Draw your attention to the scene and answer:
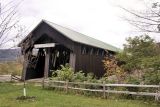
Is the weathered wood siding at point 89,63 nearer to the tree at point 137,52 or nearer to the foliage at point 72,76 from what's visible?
the tree at point 137,52

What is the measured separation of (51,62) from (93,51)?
4475 mm

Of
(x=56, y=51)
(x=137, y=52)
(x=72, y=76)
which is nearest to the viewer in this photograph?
(x=72, y=76)

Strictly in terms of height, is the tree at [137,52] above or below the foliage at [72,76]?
above

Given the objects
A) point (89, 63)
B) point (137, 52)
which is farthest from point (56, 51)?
point (137, 52)

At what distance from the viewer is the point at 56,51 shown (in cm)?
3766

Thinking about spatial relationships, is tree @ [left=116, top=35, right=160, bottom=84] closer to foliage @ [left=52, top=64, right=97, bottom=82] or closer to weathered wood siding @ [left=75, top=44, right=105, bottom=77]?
foliage @ [left=52, top=64, right=97, bottom=82]

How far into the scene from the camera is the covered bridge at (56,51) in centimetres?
3241

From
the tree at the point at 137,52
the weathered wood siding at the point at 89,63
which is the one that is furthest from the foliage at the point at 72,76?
the weathered wood siding at the point at 89,63

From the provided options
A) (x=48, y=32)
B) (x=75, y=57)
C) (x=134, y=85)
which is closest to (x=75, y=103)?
(x=134, y=85)

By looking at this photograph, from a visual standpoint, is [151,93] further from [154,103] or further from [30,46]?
[30,46]

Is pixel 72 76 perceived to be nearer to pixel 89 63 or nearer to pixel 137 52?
pixel 137 52

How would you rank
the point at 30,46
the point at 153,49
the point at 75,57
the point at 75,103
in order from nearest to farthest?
the point at 75,103
the point at 153,49
the point at 75,57
the point at 30,46

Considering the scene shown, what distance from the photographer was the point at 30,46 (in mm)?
34594

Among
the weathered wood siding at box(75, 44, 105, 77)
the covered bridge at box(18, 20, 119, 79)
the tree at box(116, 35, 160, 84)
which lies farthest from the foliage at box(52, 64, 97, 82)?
the weathered wood siding at box(75, 44, 105, 77)
